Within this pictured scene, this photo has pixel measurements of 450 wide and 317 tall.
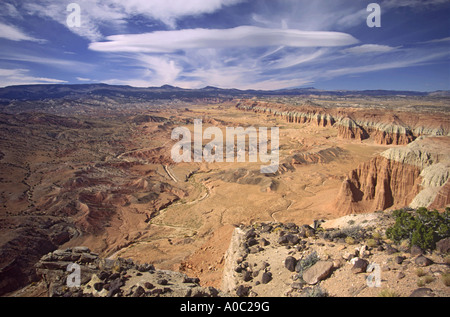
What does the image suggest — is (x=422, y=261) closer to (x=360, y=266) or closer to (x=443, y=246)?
(x=443, y=246)

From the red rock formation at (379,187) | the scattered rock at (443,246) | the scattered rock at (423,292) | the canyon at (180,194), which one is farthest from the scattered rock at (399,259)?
the red rock formation at (379,187)

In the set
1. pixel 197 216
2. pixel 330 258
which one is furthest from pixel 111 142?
pixel 330 258

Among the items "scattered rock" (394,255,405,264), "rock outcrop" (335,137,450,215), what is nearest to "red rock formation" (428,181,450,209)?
"rock outcrop" (335,137,450,215)

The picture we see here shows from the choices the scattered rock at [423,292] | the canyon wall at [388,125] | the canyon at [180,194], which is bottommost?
the canyon at [180,194]

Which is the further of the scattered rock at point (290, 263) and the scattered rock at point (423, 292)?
the scattered rock at point (290, 263)

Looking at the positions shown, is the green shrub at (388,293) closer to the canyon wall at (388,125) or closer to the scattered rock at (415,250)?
the scattered rock at (415,250)

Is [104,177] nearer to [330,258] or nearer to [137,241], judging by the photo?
[137,241]

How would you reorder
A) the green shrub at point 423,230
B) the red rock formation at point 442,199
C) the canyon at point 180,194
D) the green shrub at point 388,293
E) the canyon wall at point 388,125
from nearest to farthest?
the green shrub at point 388,293
the green shrub at point 423,230
the red rock formation at point 442,199
the canyon at point 180,194
the canyon wall at point 388,125
